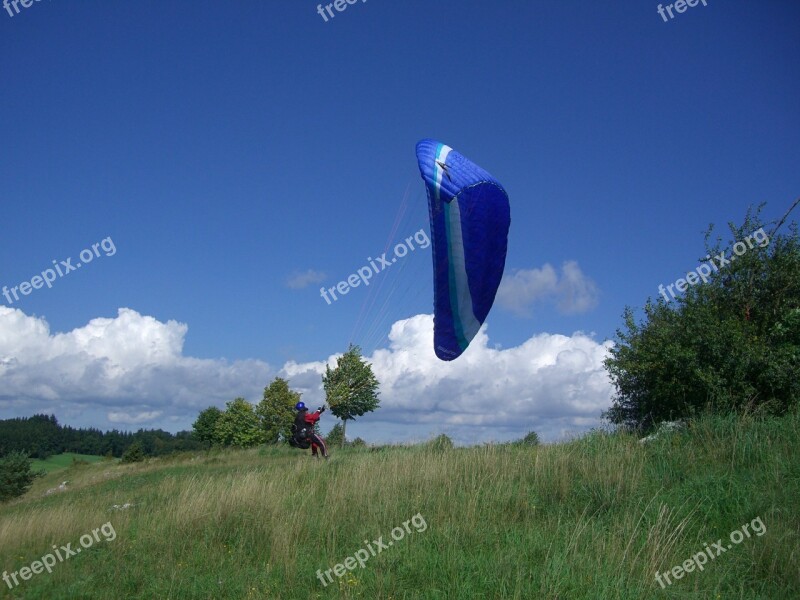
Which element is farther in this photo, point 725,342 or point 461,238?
point 725,342

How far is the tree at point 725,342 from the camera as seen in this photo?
12.9m

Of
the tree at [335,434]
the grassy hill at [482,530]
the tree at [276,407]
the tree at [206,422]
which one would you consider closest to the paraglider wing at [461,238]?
the grassy hill at [482,530]

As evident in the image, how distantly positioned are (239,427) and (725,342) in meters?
44.4

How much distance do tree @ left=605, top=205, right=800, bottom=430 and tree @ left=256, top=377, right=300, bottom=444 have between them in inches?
1317

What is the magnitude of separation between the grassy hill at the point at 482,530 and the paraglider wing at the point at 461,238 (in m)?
2.31

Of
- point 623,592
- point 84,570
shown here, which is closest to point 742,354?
point 623,592

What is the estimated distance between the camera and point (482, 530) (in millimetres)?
6445

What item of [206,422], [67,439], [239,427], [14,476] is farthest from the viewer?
[67,439]

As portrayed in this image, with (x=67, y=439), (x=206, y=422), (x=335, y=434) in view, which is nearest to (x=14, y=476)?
(x=335, y=434)

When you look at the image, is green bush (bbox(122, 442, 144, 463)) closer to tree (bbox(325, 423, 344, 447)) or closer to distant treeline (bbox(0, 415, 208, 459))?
tree (bbox(325, 423, 344, 447))

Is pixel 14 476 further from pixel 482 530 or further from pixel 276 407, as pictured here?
pixel 482 530

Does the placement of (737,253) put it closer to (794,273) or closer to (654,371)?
(794,273)

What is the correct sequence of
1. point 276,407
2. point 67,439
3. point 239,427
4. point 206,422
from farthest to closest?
point 67,439, point 206,422, point 239,427, point 276,407

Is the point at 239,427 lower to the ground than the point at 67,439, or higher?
lower
